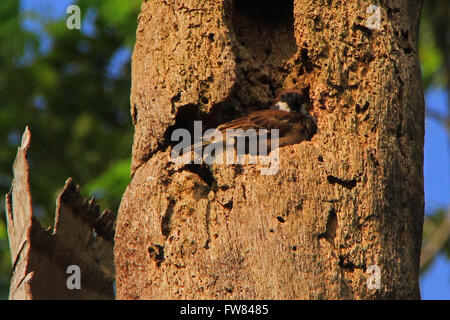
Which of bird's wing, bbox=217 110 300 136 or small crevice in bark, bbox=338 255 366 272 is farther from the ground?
bird's wing, bbox=217 110 300 136

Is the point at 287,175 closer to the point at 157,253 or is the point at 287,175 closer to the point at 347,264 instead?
the point at 347,264

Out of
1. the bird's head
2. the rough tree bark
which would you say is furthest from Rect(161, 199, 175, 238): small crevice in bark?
the bird's head

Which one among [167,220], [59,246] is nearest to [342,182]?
[167,220]

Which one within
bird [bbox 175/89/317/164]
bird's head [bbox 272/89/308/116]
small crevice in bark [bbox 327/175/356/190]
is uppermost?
bird's head [bbox 272/89/308/116]

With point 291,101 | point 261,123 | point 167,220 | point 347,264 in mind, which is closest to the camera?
point 347,264

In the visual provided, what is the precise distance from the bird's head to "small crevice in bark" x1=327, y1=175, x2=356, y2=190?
626 millimetres

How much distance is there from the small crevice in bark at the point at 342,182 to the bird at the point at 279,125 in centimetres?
49

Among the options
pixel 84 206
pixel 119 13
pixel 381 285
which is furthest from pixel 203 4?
pixel 119 13

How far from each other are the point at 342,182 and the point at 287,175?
32 cm

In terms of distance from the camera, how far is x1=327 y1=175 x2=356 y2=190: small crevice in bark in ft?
13.3

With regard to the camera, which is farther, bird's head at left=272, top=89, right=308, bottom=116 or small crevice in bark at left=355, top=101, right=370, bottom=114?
bird's head at left=272, top=89, right=308, bottom=116

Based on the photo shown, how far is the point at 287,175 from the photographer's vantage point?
404cm

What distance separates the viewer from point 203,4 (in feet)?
15.0

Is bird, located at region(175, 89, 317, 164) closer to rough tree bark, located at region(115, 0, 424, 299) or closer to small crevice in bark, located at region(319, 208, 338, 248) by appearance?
rough tree bark, located at region(115, 0, 424, 299)
